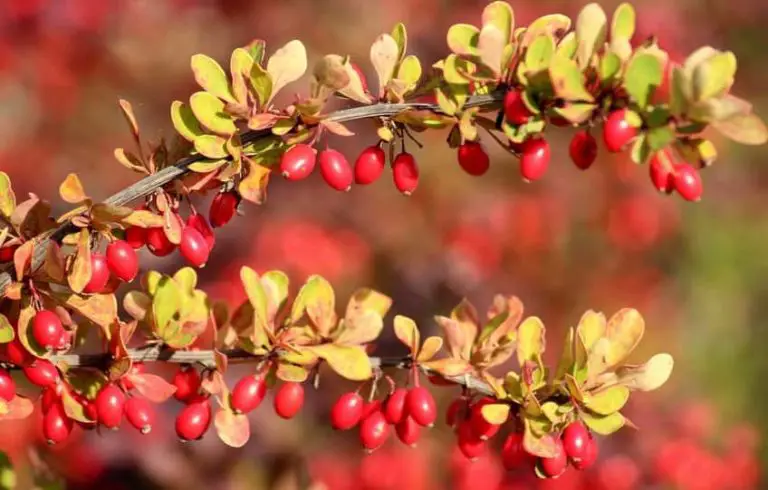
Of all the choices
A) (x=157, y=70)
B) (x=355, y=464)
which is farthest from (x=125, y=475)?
(x=157, y=70)

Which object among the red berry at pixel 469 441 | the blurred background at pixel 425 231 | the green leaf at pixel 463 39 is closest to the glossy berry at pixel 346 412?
the red berry at pixel 469 441

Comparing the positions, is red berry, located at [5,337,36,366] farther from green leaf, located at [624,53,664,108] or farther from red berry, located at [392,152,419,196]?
green leaf, located at [624,53,664,108]

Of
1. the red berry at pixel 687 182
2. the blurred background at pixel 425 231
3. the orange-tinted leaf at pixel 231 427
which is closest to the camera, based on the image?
the red berry at pixel 687 182

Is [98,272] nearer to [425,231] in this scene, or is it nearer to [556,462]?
[556,462]

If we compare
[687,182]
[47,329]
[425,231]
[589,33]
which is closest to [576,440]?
[687,182]

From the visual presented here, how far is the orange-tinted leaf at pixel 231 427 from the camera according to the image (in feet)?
2.90

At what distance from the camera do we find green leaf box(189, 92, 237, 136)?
80 cm

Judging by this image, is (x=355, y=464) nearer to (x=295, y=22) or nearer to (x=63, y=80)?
(x=295, y=22)

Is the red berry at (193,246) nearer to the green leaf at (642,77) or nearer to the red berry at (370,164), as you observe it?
the red berry at (370,164)

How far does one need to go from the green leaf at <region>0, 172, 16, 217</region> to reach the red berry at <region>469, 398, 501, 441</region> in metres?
0.44

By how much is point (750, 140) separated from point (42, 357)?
591 millimetres

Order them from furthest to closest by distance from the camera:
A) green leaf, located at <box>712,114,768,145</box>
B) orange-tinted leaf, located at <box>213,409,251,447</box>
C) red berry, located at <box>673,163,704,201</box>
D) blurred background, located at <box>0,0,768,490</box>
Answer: blurred background, located at <box>0,0,768,490</box> → orange-tinted leaf, located at <box>213,409,251,447</box> → red berry, located at <box>673,163,704,201</box> → green leaf, located at <box>712,114,768,145</box>

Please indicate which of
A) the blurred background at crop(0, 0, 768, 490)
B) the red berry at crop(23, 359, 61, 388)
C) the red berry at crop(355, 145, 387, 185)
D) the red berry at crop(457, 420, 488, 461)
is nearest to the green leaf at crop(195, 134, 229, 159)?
the red berry at crop(355, 145, 387, 185)

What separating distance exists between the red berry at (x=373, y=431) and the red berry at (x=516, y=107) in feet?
1.03
